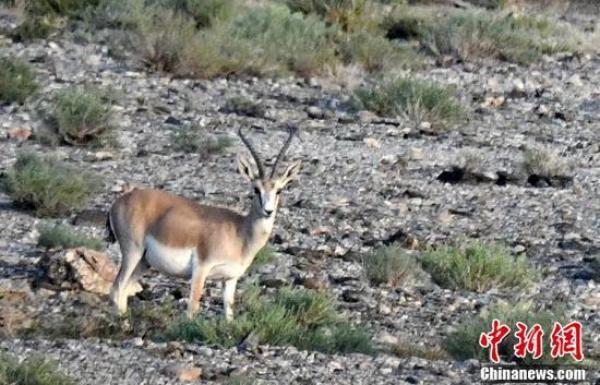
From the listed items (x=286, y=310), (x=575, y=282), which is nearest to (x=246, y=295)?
(x=286, y=310)

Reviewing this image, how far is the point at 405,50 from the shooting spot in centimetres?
2592

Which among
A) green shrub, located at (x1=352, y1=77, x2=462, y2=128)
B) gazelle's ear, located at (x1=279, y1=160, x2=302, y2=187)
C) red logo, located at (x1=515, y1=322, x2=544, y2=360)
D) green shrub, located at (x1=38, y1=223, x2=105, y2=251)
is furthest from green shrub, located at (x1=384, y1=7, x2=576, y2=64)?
red logo, located at (x1=515, y1=322, x2=544, y2=360)

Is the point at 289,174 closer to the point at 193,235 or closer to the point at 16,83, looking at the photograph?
the point at 193,235

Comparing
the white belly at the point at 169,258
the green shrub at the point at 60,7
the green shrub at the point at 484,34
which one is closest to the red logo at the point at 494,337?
the white belly at the point at 169,258

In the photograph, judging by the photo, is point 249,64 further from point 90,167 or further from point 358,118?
point 90,167

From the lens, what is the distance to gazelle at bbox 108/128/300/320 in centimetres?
1129

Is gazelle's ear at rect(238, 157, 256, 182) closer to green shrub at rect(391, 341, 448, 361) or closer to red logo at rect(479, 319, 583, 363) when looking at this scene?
green shrub at rect(391, 341, 448, 361)

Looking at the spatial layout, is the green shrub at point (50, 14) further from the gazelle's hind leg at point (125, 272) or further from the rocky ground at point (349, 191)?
the gazelle's hind leg at point (125, 272)

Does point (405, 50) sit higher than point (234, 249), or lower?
lower

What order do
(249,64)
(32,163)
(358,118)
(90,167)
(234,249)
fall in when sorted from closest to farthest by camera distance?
1. (234,249)
2. (32,163)
3. (90,167)
4. (358,118)
5. (249,64)

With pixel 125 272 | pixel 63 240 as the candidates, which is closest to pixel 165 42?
pixel 63 240

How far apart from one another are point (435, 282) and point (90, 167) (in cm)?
512

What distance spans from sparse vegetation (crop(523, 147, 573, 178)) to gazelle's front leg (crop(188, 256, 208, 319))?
24.0ft

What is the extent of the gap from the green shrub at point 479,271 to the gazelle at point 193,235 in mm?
2378
